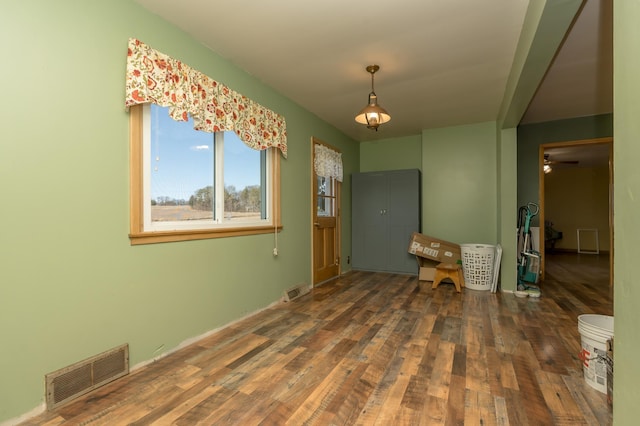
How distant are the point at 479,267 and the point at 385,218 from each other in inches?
64.6

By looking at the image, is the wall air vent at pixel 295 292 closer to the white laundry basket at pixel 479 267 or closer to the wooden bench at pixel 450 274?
the wooden bench at pixel 450 274

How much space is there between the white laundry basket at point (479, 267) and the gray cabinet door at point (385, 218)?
94 cm

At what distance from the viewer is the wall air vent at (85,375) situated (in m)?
1.57

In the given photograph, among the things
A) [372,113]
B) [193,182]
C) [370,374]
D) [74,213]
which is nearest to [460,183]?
[372,113]

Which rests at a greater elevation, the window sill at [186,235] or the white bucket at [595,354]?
the window sill at [186,235]

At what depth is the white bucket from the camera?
1.67 meters

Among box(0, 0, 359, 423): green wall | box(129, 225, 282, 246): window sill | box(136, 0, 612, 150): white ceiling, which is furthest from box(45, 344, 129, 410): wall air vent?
box(136, 0, 612, 150): white ceiling

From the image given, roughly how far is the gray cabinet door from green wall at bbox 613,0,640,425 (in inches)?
159

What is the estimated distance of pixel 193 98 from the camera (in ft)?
7.44

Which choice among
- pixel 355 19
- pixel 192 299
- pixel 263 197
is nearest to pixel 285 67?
pixel 355 19

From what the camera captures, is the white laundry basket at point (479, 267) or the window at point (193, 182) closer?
the window at point (193, 182)

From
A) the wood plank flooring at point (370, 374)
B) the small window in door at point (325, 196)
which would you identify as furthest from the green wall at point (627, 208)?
the small window in door at point (325, 196)

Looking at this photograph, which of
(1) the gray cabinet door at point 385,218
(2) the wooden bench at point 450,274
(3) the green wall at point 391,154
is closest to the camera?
(2) the wooden bench at point 450,274

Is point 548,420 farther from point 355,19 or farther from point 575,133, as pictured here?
point 575,133
